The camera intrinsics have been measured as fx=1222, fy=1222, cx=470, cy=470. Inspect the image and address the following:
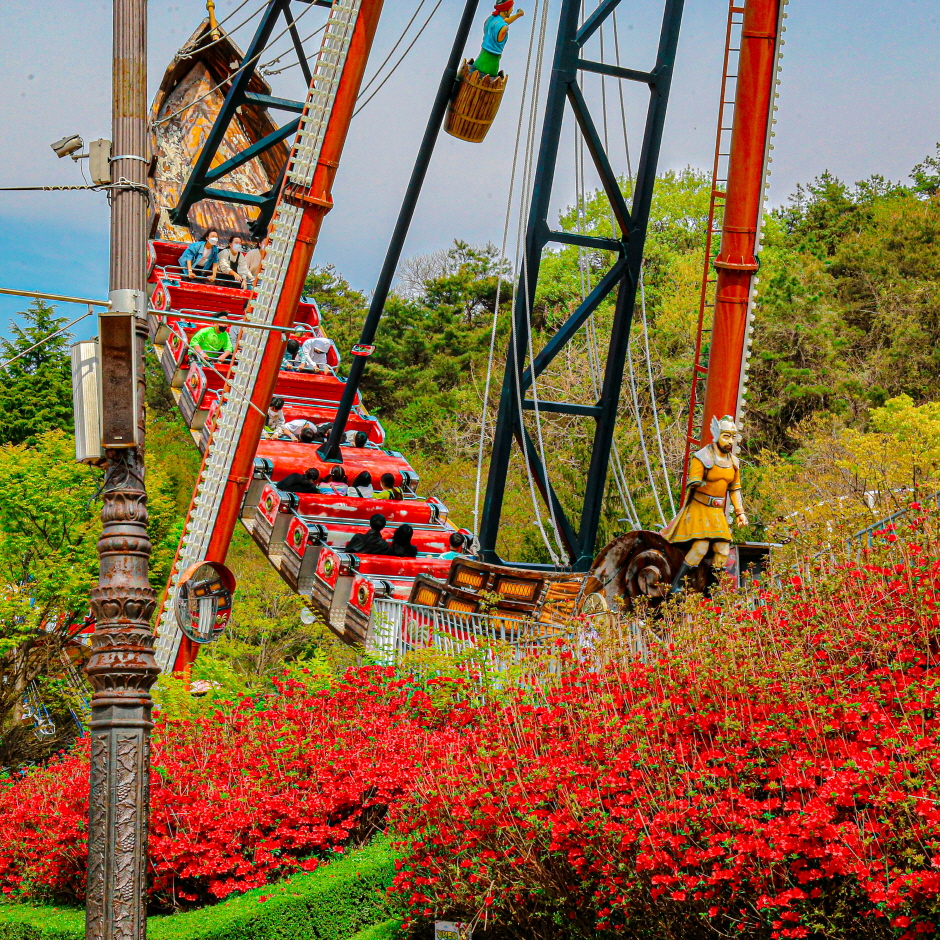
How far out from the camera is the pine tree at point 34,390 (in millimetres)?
36781

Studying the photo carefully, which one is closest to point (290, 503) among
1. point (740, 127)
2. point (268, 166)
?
point (740, 127)

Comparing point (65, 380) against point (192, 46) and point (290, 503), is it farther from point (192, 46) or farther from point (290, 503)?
point (290, 503)

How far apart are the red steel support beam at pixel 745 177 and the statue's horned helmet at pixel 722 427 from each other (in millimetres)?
981

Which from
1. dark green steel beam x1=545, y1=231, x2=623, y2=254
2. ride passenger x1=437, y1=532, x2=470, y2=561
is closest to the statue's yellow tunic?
dark green steel beam x1=545, y1=231, x2=623, y2=254

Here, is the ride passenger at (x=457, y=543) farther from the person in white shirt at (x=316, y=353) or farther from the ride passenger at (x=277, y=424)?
the person in white shirt at (x=316, y=353)

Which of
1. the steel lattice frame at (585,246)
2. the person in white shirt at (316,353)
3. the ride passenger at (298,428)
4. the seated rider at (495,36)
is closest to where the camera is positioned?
the steel lattice frame at (585,246)

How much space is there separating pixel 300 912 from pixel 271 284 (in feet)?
31.9

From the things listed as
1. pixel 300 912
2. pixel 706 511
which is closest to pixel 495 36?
pixel 706 511

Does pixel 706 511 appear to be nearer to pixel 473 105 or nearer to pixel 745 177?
pixel 745 177

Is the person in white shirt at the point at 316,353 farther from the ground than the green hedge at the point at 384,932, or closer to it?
farther from the ground

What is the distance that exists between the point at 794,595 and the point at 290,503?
9942mm

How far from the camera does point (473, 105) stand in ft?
55.2

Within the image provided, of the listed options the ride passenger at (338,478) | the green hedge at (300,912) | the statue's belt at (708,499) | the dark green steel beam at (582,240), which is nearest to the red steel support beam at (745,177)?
the statue's belt at (708,499)

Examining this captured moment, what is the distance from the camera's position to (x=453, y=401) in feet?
129
